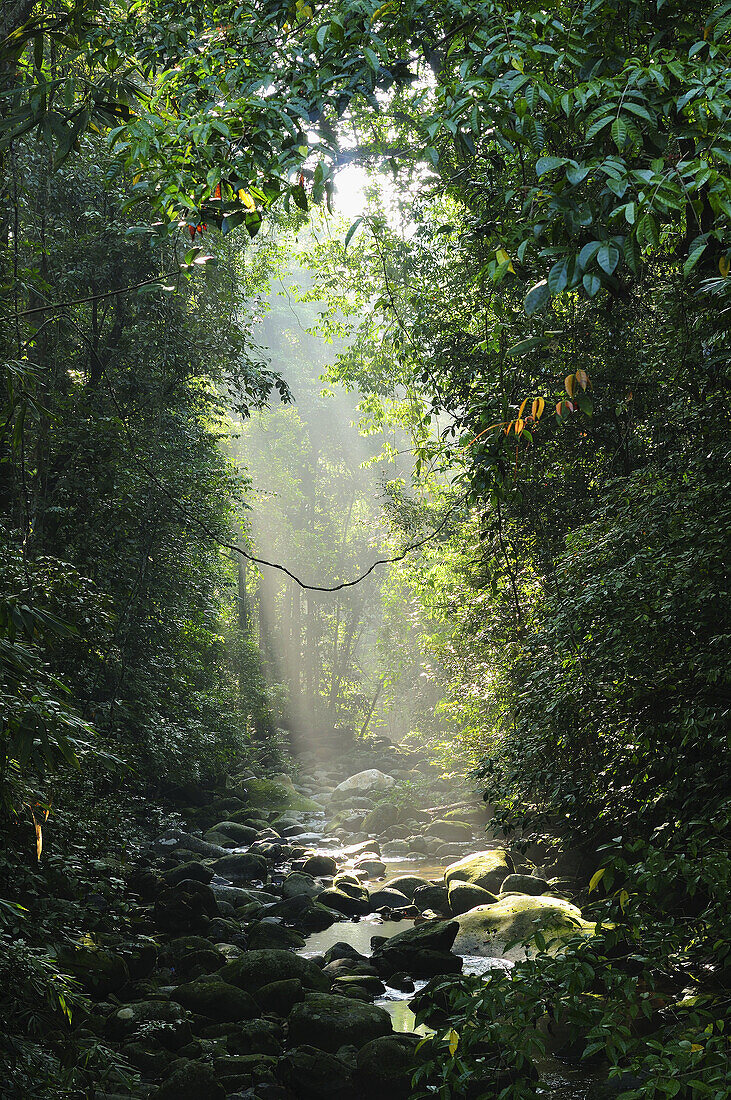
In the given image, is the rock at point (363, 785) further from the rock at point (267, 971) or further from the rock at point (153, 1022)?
the rock at point (153, 1022)

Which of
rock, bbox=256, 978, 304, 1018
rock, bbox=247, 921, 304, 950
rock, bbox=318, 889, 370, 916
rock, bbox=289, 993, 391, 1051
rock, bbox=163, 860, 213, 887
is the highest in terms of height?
rock, bbox=163, 860, 213, 887

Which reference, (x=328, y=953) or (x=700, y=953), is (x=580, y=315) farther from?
(x=328, y=953)

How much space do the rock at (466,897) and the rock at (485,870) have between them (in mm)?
293

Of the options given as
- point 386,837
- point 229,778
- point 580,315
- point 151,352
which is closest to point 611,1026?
point 580,315

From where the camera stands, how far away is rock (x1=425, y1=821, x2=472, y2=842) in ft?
55.5

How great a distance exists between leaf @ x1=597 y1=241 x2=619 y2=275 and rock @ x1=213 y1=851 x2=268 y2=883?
13.0m

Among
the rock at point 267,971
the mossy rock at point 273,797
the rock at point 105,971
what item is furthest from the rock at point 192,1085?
the mossy rock at point 273,797

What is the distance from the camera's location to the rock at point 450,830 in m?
16.9

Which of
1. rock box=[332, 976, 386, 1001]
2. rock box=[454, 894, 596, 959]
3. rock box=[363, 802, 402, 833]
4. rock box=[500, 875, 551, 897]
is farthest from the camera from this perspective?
rock box=[363, 802, 402, 833]

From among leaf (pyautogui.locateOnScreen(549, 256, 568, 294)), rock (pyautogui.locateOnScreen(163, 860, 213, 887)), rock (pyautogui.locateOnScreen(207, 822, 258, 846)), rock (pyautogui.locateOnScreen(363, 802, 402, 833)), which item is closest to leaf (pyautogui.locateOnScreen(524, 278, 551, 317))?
leaf (pyautogui.locateOnScreen(549, 256, 568, 294))

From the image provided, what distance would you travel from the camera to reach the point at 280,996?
23.9 ft

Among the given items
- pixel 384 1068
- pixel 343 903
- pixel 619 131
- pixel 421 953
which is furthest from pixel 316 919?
pixel 619 131

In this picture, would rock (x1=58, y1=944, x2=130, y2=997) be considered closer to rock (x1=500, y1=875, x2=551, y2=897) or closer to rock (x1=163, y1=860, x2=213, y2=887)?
rock (x1=163, y1=860, x2=213, y2=887)

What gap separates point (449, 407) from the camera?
7.55 meters
